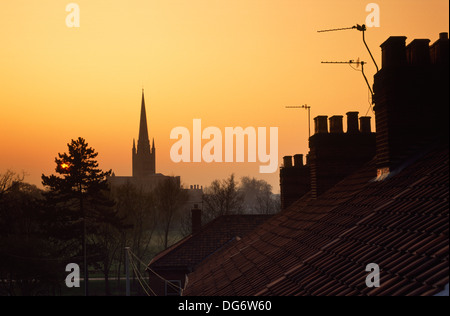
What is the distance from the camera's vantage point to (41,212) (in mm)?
47875

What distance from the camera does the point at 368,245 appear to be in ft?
22.0

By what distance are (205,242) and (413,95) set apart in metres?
23.6

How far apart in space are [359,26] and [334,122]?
2.96 m

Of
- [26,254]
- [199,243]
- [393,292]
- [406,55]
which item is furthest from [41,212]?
[393,292]

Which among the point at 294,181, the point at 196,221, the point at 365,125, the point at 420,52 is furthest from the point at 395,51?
the point at 196,221

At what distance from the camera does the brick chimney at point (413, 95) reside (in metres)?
9.37

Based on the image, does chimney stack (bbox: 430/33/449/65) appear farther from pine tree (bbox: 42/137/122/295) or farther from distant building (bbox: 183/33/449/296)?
pine tree (bbox: 42/137/122/295)

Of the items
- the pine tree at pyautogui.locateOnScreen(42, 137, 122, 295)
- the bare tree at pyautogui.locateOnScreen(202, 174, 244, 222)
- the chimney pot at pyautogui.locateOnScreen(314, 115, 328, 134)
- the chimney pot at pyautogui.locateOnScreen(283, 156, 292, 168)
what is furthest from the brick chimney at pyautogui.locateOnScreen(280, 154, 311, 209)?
the bare tree at pyautogui.locateOnScreen(202, 174, 244, 222)

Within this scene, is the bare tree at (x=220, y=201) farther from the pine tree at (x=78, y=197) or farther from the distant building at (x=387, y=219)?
the distant building at (x=387, y=219)

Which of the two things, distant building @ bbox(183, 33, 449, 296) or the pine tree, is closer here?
distant building @ bbox(183, 33, 449, 296)

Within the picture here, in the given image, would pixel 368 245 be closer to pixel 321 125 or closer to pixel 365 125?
pixel 321 125

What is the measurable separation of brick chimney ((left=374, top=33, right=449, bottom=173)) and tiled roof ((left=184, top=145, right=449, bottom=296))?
458 millimetres

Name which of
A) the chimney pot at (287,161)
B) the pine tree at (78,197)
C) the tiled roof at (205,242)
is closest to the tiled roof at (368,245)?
the chimney pot at (287,161)

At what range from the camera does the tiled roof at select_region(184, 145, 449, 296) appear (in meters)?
5.14
